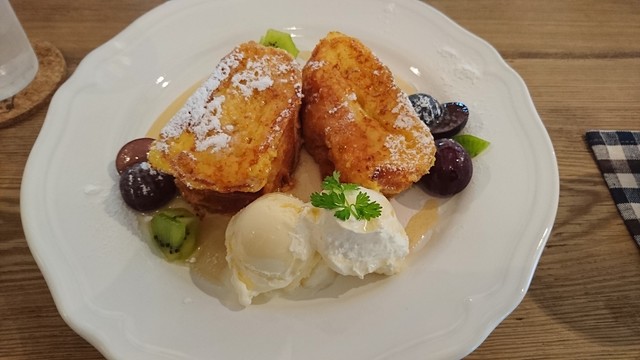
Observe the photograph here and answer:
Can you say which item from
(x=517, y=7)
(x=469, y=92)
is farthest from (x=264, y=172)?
(x=517, y=7)

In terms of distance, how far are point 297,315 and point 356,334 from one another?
0.17m

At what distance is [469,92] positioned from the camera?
185 centimetres

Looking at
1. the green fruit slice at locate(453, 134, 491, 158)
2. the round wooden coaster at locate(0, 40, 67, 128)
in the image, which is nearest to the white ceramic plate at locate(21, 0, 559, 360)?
the green fruit slice at locate(453, 134, 491, 158)

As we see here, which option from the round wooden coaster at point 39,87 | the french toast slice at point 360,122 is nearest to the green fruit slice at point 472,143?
the french toast slice at point 360,122

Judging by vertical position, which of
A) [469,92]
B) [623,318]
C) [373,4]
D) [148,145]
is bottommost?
[623,318]

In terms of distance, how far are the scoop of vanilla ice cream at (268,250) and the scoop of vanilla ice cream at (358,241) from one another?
0.05 metres

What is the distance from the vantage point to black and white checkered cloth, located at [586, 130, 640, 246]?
1727mm

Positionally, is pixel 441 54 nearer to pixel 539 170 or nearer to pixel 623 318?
pixel 539 170

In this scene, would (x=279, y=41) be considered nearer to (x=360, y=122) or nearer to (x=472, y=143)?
(x=360, y=122)

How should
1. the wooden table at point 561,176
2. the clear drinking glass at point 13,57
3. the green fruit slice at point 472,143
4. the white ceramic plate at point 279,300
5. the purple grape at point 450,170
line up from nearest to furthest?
the white ceramic plate at point 279,300
the wooden table at point 561,176
the purple grape at point 450,170
the green fruit slice at point 472,143
the clear drinking glass at point 13,57

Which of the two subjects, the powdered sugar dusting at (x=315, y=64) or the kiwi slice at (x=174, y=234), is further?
the powdered sugar dusting at (x=315, y=64)

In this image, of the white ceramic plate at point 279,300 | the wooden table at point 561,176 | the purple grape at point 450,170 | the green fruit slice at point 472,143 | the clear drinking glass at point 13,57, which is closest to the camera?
the white ceramic plate at point 279,300

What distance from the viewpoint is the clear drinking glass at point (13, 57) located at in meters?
1.86

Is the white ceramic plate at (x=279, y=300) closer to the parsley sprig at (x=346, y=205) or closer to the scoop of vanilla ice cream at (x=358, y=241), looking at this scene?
the scoop of vanilla ice cream at (x=358, y=241)
